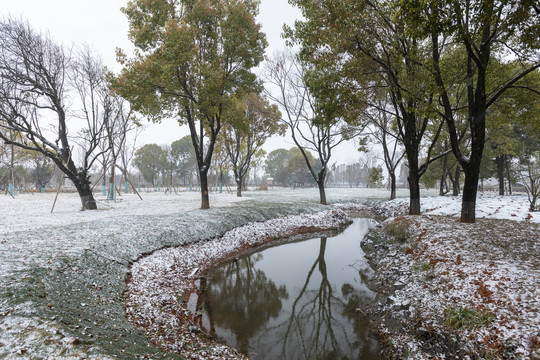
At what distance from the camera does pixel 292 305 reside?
22.0 ft

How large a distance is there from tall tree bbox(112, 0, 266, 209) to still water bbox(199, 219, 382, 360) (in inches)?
380

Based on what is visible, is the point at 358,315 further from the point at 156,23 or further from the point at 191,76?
the point at 156,23

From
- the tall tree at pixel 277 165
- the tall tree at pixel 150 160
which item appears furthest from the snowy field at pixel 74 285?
the tall tree at pixel 277 165

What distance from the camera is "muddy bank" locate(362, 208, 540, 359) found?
3984 millimetres

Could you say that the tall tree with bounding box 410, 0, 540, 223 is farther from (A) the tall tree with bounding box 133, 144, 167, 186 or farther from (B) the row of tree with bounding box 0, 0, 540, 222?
(A) the tall tree with bounding box 133, 144, 167, 186

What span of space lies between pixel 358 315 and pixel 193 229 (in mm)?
8161

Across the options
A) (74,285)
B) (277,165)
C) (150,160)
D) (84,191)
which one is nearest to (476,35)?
(74,285)

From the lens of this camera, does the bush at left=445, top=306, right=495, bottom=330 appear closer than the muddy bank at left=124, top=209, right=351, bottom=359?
Yes

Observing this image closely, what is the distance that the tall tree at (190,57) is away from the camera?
13227 mm

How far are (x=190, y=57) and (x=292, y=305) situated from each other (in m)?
13.0

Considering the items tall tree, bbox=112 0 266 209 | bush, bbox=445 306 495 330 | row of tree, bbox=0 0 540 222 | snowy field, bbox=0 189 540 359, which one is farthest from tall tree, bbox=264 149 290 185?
bush, bbox=445 306 495 330

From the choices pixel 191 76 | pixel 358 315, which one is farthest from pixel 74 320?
pixel 191 76

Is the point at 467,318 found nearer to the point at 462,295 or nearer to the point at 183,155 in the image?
the point at 462,295

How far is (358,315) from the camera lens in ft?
20.0
